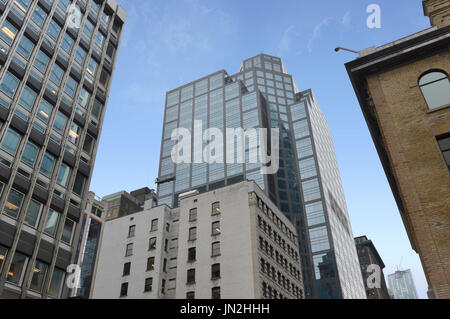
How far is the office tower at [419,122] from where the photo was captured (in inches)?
752

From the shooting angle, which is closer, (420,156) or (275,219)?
(420,156)

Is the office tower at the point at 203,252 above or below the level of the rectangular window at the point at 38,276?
above

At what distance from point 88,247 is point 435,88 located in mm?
116702

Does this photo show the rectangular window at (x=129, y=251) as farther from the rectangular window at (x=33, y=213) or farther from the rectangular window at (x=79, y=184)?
the rectangular window at (x=33, y=213)

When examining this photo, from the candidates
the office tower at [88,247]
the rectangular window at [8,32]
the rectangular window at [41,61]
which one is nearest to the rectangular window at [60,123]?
the rectangular window at [41,61]

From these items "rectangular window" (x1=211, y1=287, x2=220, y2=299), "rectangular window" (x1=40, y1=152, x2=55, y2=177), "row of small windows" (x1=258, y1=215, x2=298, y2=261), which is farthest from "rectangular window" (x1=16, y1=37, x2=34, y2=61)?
"row of small windows" (x1=258, y1=215, x2=298, y2=261)

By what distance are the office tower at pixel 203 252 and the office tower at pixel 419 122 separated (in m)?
38.3

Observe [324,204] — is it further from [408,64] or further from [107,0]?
[408,64]

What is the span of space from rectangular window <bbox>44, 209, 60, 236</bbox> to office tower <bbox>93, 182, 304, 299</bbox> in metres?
29.6

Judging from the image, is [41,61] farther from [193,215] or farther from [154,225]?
[154,225]

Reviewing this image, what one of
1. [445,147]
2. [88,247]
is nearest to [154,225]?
[445,147]

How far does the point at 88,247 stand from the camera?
12194 cm

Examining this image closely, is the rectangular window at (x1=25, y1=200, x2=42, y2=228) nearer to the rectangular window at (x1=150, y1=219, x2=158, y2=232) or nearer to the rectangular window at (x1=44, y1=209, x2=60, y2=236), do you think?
the rectangular window at (x1=44, y1=209, x2=60, y2=236)
